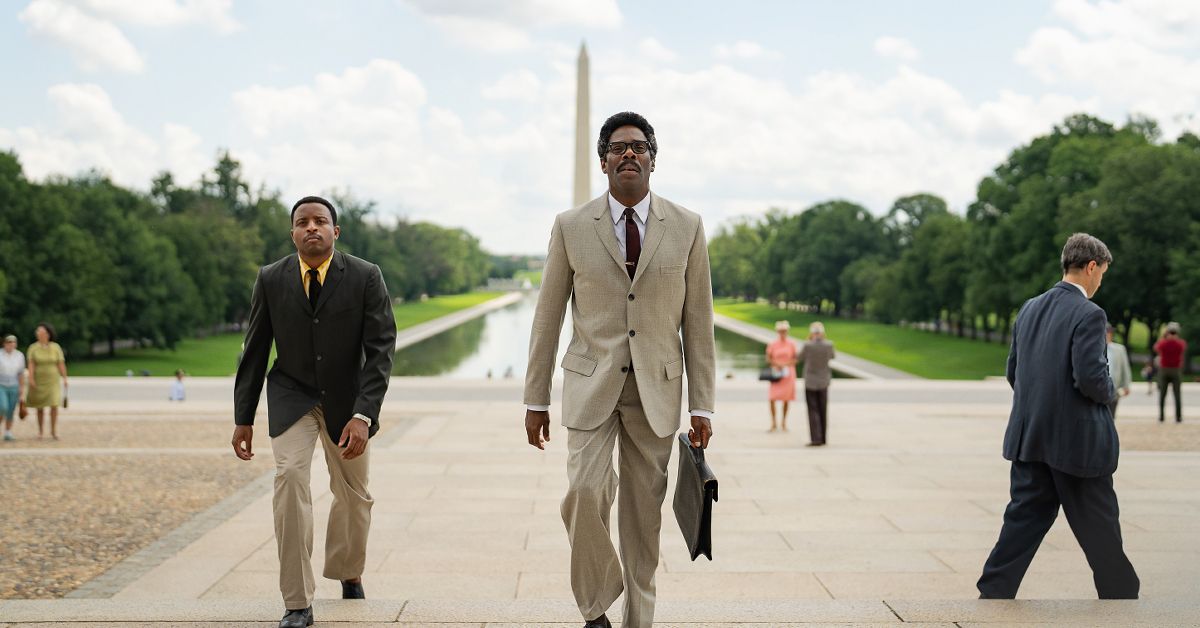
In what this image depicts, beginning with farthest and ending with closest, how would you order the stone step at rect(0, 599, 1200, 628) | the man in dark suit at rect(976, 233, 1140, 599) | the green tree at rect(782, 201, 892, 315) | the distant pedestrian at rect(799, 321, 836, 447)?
the green tree at rect(782, 201, 892, 315) → the distant pedestrian at rect(799, 321, 836, 447) → the man in dark suit at rect(976, 233, 1140, 599) → the stone step at rect(0, 599, 1200, 628)

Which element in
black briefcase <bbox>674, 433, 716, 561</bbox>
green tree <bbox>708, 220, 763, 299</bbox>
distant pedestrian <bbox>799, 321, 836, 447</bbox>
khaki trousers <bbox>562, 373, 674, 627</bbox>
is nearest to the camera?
black briefcase <bbox>674, 433, 716, 561</bbox>

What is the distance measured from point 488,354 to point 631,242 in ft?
147

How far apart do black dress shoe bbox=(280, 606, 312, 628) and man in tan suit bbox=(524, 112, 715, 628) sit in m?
1.07

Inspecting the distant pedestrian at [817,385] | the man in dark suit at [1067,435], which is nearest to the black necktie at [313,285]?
the man in dark suit at [1067,435]

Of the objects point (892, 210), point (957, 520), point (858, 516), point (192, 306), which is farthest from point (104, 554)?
point (892, 210)

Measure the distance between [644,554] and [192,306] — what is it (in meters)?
51.7

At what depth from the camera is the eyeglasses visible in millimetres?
4004

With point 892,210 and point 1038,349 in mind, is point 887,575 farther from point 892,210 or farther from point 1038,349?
point 892,210

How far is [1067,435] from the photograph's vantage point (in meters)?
4.77

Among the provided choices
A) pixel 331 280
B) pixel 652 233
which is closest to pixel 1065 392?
pixel 652 233

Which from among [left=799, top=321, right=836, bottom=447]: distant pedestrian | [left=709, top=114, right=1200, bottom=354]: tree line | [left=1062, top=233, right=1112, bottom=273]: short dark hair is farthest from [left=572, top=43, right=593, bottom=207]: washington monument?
[left=1062, top=233, right=1112, bottom=273]: short dark hair

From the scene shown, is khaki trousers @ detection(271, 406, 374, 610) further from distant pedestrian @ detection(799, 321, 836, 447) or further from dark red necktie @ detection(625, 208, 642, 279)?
distant pedestrian @ detection(799, 321, 836, 447)

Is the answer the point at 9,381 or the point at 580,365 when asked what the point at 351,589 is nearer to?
the point at 580,365

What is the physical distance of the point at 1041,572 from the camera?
6.41m
